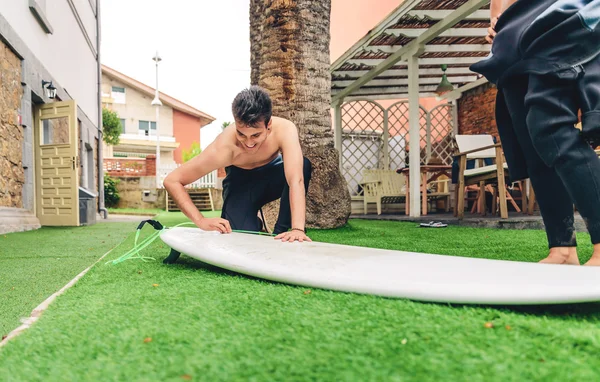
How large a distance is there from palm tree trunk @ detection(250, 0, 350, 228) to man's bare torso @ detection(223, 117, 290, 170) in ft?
5.21

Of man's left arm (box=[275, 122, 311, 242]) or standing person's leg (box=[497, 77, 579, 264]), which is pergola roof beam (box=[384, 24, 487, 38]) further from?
standing person's leg (box=[497, 77, 579, 264])

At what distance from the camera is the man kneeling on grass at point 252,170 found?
2.13 metres

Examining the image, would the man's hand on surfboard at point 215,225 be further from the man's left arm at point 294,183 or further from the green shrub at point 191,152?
the green shrub at point 191,152

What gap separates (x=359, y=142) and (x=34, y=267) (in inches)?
288

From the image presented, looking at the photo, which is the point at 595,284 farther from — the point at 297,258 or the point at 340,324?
the point at 297,258

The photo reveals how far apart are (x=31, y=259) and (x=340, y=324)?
2800mm

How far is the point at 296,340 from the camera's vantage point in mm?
905

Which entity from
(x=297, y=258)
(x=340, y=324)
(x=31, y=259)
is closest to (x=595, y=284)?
(x=340, y=324)

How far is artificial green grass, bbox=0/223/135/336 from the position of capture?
171 centimetres

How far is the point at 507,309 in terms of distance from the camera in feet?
3.54

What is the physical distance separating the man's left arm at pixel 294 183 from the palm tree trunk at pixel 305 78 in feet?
5.90

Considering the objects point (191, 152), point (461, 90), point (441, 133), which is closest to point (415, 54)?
point (461, 90)

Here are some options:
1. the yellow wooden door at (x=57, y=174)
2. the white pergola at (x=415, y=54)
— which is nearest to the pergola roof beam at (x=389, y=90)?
the white pergola at (x=415, y=54)

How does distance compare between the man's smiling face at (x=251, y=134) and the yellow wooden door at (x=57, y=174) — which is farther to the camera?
the yellow wooden door at (x=57, y=174)
